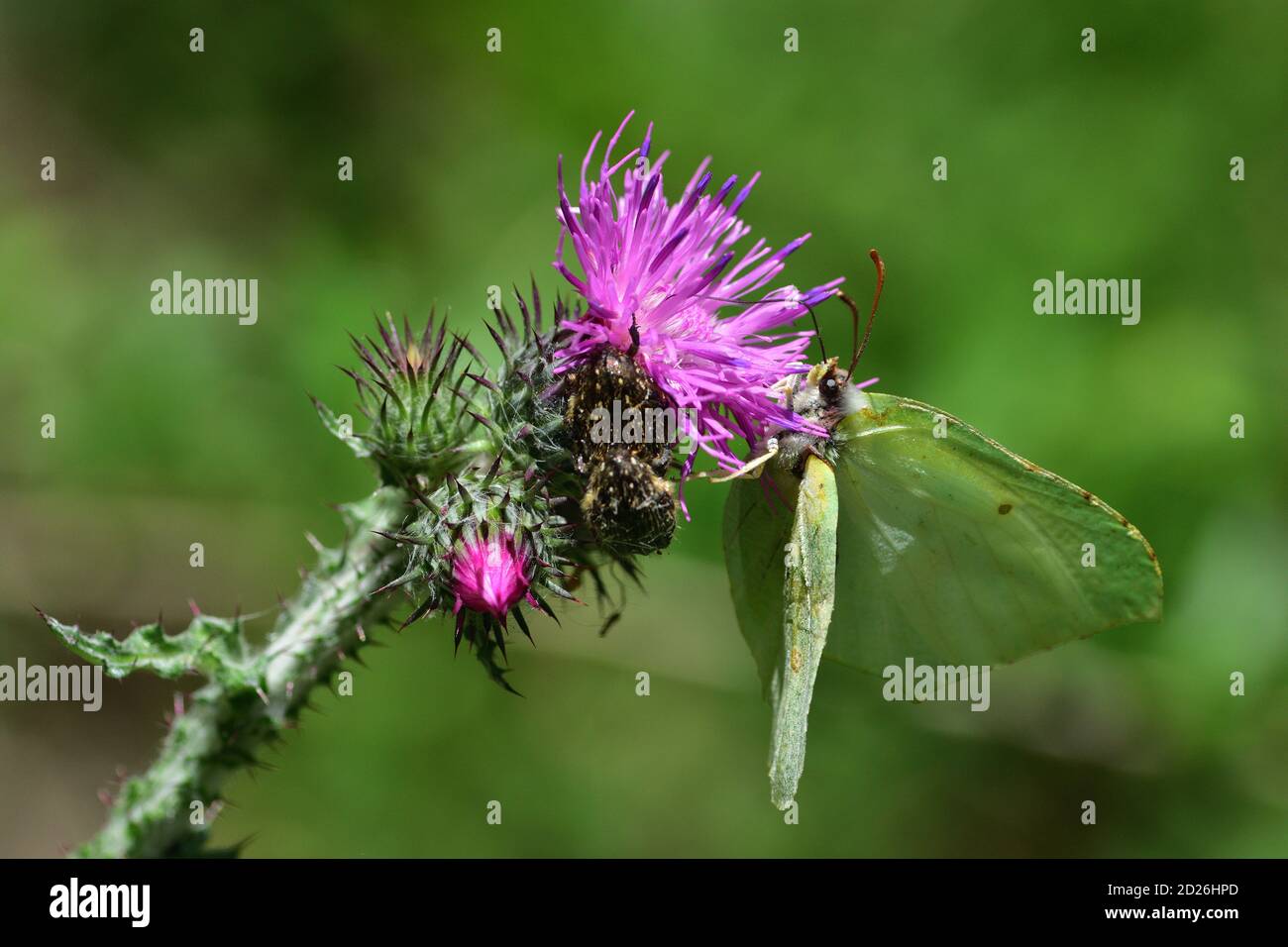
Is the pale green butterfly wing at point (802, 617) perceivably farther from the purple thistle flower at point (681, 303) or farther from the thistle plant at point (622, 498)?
the purple thistle flower at point (681, 303)

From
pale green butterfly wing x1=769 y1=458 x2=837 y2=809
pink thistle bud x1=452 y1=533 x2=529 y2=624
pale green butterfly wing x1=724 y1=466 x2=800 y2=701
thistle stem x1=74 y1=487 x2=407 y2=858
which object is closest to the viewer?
pink thistle bud x1=452 y1=533 x2=529 y2=624

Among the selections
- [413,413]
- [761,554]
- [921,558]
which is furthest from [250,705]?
[921,558]

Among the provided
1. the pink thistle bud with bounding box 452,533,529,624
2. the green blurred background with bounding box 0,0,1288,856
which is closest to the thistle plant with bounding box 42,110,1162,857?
the pink thistle bud with bounding box 452,533,529,624

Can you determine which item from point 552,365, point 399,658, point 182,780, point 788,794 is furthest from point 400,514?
point 399,658

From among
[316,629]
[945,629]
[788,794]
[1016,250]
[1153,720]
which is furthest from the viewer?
[1016,250]

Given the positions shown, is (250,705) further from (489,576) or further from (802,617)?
(802,617)

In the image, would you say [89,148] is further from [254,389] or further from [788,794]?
[788,794]

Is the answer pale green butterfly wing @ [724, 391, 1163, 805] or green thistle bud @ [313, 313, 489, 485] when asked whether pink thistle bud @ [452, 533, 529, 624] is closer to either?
green thistle bud @ [313, 313, 489, 485]
